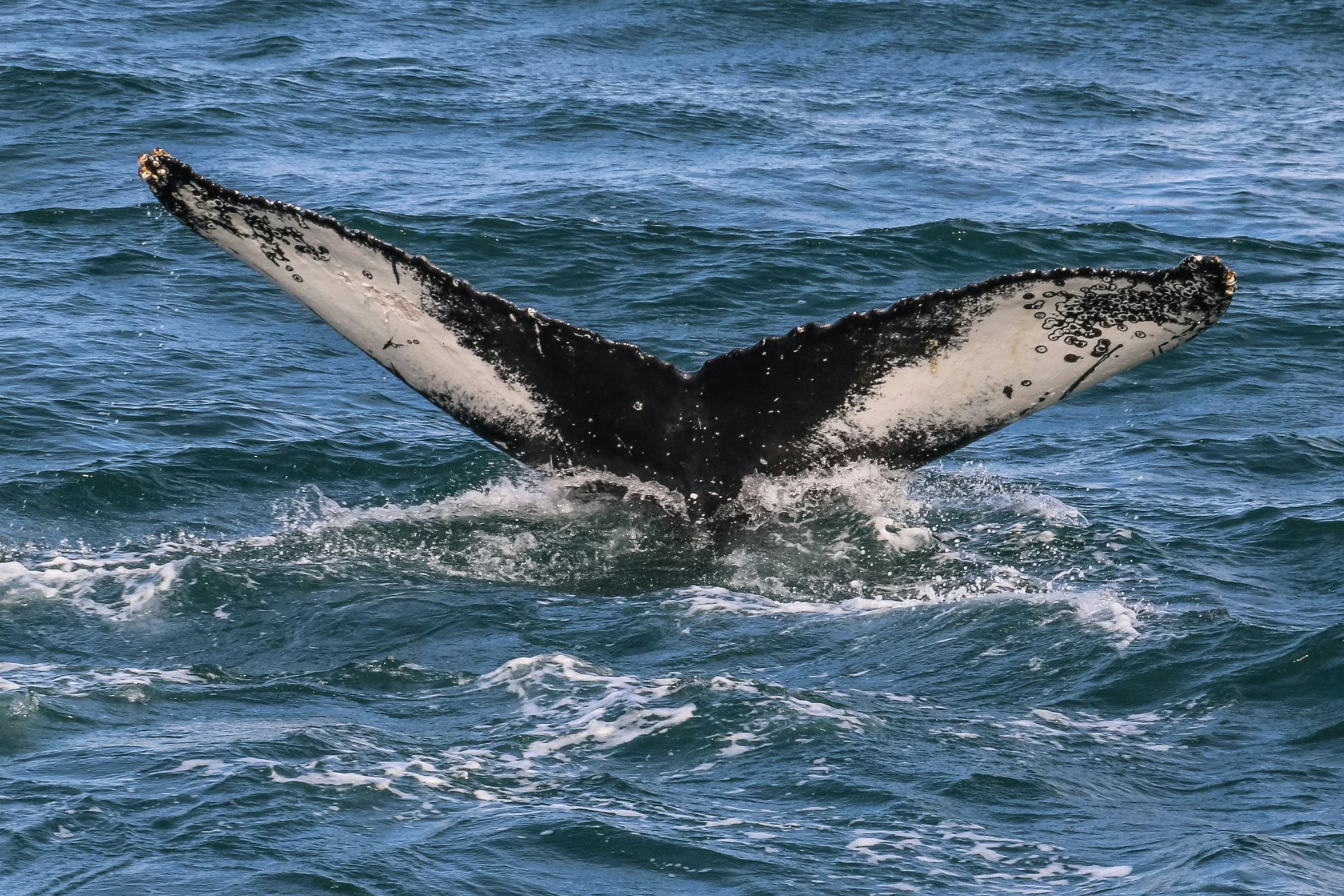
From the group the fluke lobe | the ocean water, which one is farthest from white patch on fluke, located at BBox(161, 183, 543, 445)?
the ocean water

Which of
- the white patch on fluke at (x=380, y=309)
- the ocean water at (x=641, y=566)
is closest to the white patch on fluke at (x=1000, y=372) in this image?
the ocean water at (x=641, y=566)

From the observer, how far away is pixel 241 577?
7637 millimetres

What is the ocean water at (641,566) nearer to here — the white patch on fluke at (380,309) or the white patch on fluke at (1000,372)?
the white patch on fluke at (1000,372)

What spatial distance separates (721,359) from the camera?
6.91 metres

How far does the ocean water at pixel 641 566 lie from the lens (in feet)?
18.1

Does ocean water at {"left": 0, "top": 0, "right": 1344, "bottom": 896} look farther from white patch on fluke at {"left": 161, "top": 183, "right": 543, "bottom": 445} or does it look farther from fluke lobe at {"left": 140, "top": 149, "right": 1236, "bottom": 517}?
white patch on fluke at {"left": 161, "top": 183, "right": 543, "bottom": 445}

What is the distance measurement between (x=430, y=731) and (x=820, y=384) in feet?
6.63

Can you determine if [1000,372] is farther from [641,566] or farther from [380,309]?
[380,309]

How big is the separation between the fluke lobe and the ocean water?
0.27m

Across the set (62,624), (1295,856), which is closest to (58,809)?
(62,624)

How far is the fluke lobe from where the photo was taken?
6.31 meters

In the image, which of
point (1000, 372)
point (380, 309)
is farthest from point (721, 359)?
point (380, 309)

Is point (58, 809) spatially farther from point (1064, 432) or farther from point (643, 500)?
point (1064, 432)

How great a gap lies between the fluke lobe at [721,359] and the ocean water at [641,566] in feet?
0.89
